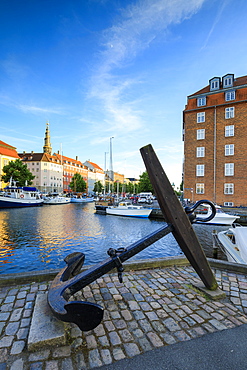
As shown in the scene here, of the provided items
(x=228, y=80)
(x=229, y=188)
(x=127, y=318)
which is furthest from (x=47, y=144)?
(x=127, y=318)

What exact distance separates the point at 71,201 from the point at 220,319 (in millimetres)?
53556

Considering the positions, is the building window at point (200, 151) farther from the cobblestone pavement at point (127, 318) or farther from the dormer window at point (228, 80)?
the cobblestone pavement at point (127, 318)

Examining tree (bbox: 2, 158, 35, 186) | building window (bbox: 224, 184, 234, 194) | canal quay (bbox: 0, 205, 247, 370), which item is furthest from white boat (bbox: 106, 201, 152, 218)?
tree (bbox: 2, 158, 35, 186)

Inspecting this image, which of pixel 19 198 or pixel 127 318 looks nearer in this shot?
pixel 127 318

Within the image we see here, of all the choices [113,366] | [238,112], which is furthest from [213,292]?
[238,112]

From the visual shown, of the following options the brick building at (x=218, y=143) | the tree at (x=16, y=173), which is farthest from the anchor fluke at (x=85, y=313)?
the tree at (x=16, y=173)

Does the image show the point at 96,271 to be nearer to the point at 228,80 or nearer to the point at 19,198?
the point at 228,80

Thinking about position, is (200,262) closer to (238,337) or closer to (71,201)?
(238,337)

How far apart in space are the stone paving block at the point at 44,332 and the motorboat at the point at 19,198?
37.8 m

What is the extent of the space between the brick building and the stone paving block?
2946 centimetres

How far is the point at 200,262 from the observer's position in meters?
3.21

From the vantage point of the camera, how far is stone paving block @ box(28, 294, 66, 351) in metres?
2.19

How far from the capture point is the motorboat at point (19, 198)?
35906 millimetres

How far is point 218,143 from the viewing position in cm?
2966
